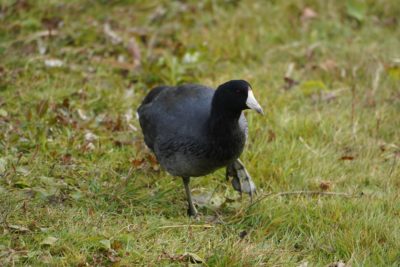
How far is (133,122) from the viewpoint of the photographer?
557cm

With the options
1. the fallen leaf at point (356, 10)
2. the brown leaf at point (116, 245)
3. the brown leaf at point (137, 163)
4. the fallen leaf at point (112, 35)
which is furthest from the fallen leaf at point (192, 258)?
the fallen leaf at point (356, 10)

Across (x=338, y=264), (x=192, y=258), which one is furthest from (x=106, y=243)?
(x=338, y=264)

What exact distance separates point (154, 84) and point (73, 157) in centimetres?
152

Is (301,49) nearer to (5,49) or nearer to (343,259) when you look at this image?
(5,49)

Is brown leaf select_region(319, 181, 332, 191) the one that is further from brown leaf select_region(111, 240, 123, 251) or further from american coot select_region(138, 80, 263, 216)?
brown leaf select_region(111, 240, 123, 251)

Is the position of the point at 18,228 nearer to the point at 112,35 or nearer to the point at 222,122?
the point at 222,122

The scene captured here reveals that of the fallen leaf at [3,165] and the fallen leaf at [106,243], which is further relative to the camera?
the fallen leaf at [3,165]

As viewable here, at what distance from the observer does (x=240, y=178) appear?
15.1ft

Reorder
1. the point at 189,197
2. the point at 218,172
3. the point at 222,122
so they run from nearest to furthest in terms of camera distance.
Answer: the point at 222,122 < the point at 189,197 < the point at 218,172

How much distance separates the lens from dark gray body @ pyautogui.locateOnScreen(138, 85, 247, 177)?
420cm

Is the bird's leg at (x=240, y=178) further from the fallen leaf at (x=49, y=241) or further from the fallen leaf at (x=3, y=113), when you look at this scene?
the fallen leaf at (x=3, y=113)

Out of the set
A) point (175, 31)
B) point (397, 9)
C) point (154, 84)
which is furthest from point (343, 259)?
point (397, 9)

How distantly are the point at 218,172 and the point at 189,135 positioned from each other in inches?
32.1

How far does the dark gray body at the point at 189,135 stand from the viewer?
4195mm
